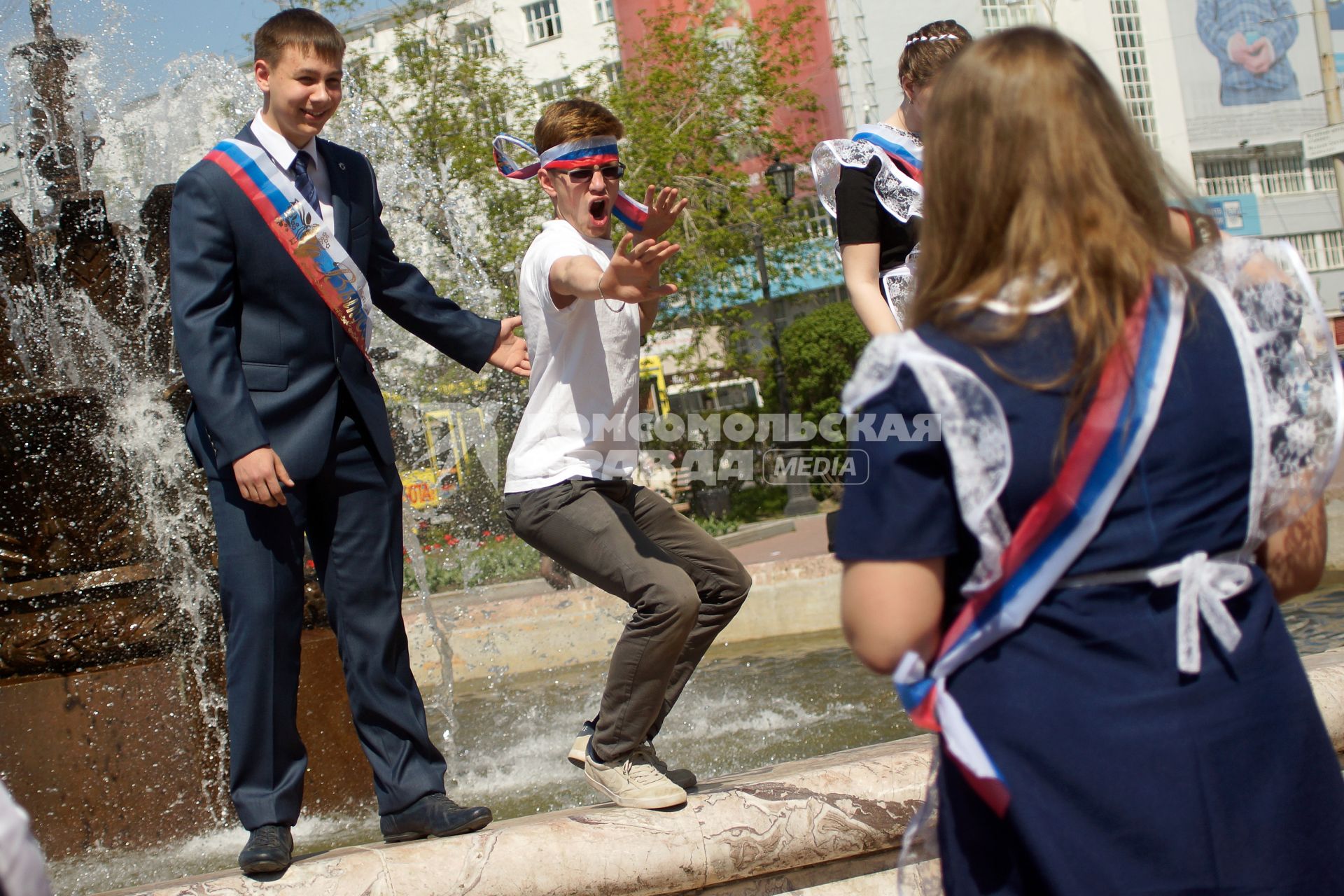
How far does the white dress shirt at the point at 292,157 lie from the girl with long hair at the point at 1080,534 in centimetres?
202

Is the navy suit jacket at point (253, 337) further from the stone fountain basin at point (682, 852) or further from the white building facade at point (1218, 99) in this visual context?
the white building facade at point (1218, 99)

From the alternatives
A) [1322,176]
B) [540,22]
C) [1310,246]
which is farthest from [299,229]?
[1322,176]

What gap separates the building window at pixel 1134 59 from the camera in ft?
129

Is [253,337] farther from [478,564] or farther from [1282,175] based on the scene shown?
[1282,175]

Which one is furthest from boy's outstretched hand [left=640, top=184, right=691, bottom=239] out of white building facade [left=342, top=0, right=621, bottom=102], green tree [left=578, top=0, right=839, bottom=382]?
white building facade [left=342, top=0, right=621, bottom=102]

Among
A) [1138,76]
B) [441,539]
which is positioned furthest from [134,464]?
[1138,76]

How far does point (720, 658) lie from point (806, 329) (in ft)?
46.6

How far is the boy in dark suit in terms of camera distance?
9.46ft

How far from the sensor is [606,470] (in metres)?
3.25

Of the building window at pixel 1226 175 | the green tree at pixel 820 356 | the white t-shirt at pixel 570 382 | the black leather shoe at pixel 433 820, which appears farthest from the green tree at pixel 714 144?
the building window at pixel 1226 175

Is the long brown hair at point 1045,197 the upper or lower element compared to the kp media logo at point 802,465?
upper

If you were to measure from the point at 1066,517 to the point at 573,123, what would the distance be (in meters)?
2.21

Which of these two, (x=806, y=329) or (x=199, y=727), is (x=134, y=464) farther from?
(x=806, y=329)

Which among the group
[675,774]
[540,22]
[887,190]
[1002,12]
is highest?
[540,22]
